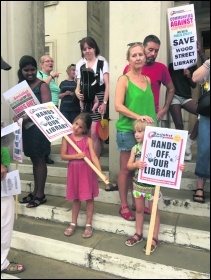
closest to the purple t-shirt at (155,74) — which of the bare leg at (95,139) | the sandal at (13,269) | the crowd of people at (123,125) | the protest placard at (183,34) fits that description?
the crowd of people at (123,125)

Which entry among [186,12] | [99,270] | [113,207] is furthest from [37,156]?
[186,12]

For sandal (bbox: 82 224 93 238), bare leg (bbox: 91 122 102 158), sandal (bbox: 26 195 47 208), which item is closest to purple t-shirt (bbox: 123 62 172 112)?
bare leg (bbox: 91 122 102 158)

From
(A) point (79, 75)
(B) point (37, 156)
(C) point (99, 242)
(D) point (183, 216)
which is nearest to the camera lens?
(C) point (99, 242)

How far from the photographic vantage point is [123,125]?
3.16m

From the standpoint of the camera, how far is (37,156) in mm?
3639

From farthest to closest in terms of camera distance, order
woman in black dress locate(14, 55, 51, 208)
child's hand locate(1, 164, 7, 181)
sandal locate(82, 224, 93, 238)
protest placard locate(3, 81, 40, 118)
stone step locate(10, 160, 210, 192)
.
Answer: stone step locate(10, 160, 210, 192) < woman in black dress locate(14, 55, 51, 208) < protest placard locate(3, 81, 40, 118) < sandal locate(82, 224, 93, 238) < child's hand locate(1, 164, 7, 181)

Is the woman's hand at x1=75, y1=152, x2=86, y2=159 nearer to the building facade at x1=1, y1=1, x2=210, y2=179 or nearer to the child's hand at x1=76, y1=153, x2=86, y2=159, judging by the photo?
the child's hand at x1=76, y1=153, x2=86, y2=159

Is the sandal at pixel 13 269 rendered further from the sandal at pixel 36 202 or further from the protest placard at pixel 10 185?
the sandal at pixel 36 202

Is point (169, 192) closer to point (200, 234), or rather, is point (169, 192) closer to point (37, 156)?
point (200, 234)

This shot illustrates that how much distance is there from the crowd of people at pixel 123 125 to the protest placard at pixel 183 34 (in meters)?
0.16

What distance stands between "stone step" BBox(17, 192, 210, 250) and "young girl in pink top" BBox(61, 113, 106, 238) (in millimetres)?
216

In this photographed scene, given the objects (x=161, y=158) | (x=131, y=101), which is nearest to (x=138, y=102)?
(x=131, y=101)

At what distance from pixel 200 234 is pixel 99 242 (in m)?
0.99

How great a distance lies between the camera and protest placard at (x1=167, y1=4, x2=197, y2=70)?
3.63 metres
